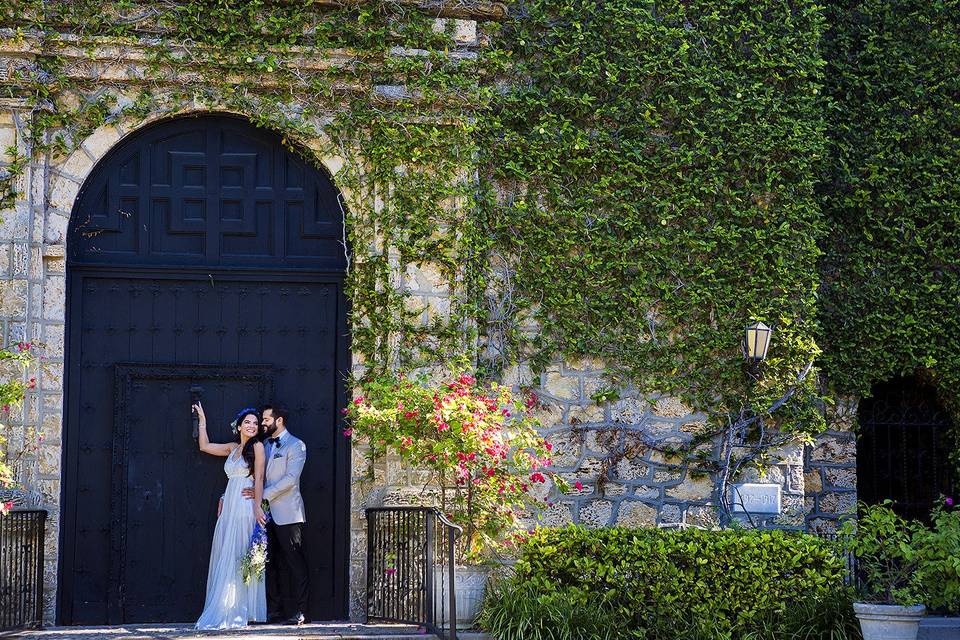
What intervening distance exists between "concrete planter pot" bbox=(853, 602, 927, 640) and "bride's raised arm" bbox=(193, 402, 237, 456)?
4.51 metres

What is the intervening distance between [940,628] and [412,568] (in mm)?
4285

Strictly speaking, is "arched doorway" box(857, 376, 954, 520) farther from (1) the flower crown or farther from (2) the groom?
(1) the flower crown

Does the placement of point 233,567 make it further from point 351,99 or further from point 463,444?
point 351,99

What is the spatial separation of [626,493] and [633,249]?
190cm

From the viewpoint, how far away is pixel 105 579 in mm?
9039

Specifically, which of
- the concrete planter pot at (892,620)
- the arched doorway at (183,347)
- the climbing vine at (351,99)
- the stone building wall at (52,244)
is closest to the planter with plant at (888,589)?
the concrete planter pot at (892,620)

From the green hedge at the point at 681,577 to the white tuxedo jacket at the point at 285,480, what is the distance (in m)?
Answer: 1.58

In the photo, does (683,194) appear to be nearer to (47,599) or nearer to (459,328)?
(459,328)

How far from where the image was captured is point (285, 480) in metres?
8.86

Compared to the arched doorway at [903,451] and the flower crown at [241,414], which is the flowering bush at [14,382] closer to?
the flower crown at [241,414]

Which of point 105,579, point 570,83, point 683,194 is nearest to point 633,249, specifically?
point 683,194

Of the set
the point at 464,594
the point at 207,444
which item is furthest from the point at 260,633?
the point at 207,444

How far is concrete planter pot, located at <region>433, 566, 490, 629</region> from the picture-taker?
8422 millimetres

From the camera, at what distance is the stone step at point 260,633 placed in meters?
8.02
